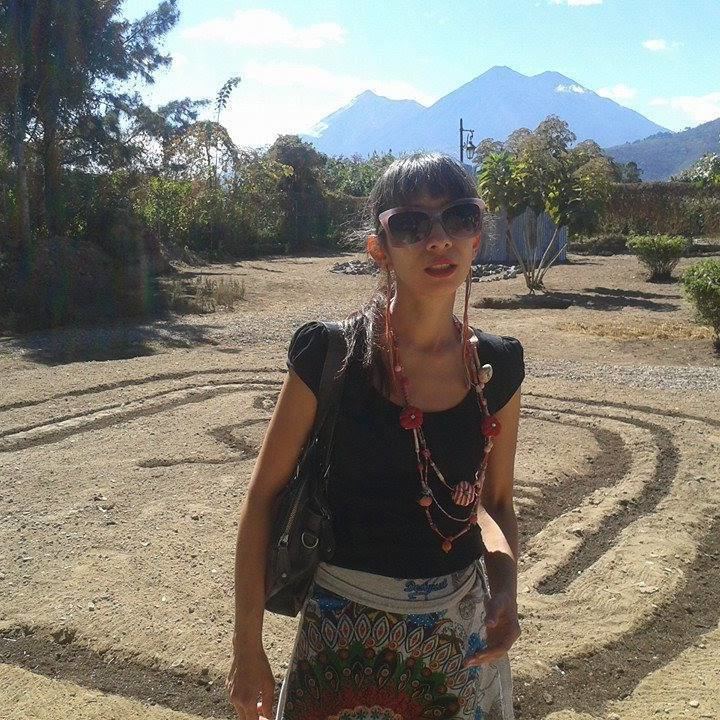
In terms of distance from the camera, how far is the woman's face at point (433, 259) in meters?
1.53

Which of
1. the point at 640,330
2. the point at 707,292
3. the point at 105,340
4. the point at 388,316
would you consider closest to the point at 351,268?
the point at 640,330

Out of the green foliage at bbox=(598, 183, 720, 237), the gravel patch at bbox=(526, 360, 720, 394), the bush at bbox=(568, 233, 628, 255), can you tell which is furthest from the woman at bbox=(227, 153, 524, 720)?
the green foliage at bbox=(598, 183, 720, 237)

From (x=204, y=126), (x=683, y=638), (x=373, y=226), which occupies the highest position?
(x=204, y=126)

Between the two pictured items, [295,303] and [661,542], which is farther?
[295,303]

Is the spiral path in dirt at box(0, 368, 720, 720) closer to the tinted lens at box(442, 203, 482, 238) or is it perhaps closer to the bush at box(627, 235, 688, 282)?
the tinted lens at box(442, 203, 482, 238)

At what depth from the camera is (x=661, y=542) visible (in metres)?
4.13

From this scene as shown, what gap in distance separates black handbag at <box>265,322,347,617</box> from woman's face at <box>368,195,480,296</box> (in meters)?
0.17

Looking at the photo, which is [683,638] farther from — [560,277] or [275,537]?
[560,277]

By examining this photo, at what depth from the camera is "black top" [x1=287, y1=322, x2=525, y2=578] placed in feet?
4.90

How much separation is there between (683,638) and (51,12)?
14.1 metres

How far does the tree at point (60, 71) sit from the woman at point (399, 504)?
13.5 meters

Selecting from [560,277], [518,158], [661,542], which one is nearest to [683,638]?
[661,542]

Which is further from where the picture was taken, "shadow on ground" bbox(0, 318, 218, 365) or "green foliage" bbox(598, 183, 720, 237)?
"green foliage" bbox(598, 183, 720, 237)

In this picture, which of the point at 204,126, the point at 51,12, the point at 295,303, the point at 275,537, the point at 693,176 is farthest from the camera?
the point at 693,176
